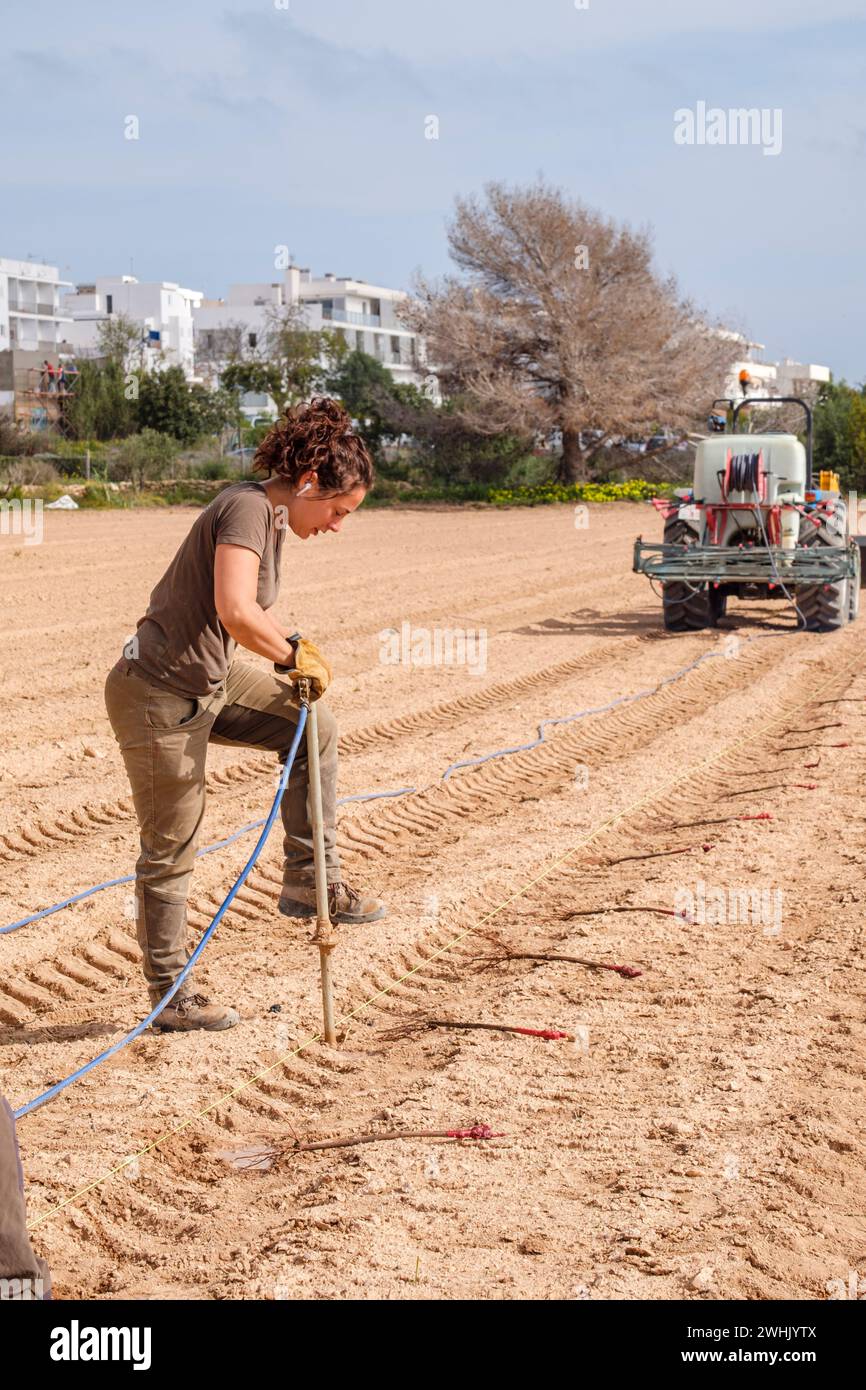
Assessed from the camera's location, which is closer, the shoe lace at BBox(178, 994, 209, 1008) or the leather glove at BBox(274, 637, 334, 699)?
the leather glove at BBox(274, 637, 334, 699)

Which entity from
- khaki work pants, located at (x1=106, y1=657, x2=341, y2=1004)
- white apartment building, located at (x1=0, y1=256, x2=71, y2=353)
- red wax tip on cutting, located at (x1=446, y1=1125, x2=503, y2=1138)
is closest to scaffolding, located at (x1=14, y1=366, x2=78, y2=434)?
white apartment building, located at (x1=0, y1=256, x2=71, y2=353)

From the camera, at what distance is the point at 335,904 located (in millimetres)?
5016

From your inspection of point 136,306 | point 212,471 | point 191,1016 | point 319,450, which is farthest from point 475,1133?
point 136,306

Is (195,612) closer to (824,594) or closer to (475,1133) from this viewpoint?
(475,1133)

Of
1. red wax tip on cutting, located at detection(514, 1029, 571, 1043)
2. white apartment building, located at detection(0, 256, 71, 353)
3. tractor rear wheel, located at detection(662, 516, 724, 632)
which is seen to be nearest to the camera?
red wax tip on cutting, located at detection(514, 1029, 571, 1043)

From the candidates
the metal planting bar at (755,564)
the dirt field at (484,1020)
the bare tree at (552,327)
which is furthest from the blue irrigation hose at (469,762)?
the bare tree at (552,327)

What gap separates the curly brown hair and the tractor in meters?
9.00

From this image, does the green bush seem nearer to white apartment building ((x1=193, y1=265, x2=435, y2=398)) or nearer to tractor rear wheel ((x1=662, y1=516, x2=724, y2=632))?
tractor rear wheel ((x1=662, y1=516, x2=724, y2=632))

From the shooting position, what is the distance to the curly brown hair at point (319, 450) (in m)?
4.21

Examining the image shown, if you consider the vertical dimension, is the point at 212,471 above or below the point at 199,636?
above

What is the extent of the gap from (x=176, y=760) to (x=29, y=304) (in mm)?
80955

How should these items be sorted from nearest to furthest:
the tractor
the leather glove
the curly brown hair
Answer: the curly brown hair → the leather glove → the tractor

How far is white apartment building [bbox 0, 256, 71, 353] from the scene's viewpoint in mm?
76688
